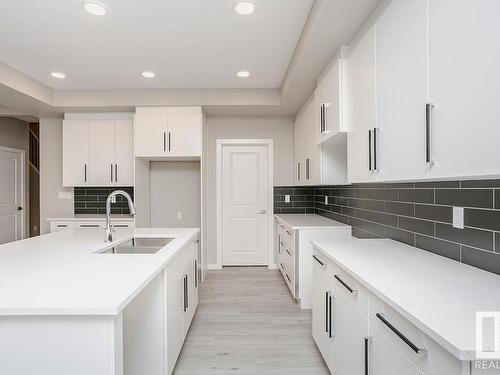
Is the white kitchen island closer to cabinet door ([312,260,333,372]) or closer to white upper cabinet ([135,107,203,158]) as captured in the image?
cabinet door ([312,260,333,372])

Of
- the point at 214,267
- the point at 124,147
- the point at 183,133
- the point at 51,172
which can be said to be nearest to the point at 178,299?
the point at 183,133

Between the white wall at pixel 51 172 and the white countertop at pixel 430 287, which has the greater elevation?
the white wall at pixel 51 172

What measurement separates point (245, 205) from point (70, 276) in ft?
11.0

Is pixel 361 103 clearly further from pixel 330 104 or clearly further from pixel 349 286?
pixel 349 286

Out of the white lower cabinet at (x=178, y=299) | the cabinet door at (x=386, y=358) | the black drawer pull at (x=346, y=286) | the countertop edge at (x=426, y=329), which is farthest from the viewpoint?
the white lower cabinet at (x=178, y=299)

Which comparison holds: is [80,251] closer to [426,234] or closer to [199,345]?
[199,345]

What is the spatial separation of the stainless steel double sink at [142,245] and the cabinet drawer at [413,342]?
1.69 m

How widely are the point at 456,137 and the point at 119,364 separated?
152 centimetres

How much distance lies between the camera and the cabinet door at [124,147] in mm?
4059

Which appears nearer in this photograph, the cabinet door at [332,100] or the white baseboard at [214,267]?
the cabinet door at [332,100]

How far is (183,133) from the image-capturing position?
12.5 feet

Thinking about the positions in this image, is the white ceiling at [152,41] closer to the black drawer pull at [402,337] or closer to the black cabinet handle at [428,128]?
the black cabinet handle at [428,128]

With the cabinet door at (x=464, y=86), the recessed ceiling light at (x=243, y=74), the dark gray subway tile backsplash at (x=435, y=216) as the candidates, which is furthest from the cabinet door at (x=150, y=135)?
the cabinet door at (x=464, y=86)

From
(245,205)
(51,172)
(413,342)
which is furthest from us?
(245,205)
